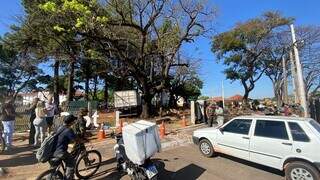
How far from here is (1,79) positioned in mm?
47500

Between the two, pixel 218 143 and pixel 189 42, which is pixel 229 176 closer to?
pixel 218 143

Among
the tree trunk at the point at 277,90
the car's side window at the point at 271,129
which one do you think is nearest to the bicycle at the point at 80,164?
the car's side window at the point at 271,129

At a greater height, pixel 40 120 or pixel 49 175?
pixel 40 120

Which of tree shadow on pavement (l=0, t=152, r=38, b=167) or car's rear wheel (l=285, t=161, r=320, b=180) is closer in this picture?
car's rear wheel (l=285, t=161, r=320, b=180)

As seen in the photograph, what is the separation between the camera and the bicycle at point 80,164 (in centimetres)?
703

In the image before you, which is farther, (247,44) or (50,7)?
(247,44)

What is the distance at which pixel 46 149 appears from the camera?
22.8 ft

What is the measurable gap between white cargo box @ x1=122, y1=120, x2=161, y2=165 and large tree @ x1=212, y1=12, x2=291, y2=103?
3375 centimetres

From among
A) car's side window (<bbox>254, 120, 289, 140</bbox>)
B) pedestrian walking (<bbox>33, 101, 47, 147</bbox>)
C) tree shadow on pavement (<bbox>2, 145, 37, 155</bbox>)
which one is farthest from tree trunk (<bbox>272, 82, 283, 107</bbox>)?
tree shadow on pavement (<bbox>2, 145, 37, 155</bbox>)

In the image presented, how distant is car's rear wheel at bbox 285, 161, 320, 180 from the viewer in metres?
7.69

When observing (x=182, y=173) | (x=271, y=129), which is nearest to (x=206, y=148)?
(x=182, y=173)

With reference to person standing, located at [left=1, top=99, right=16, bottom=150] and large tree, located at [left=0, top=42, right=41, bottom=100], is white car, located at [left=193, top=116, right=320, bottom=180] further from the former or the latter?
large tree, located at [left=0, top=42, right=41, bottom=100]

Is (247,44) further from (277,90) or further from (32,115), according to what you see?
(32,115)

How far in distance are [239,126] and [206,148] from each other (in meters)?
1.54
